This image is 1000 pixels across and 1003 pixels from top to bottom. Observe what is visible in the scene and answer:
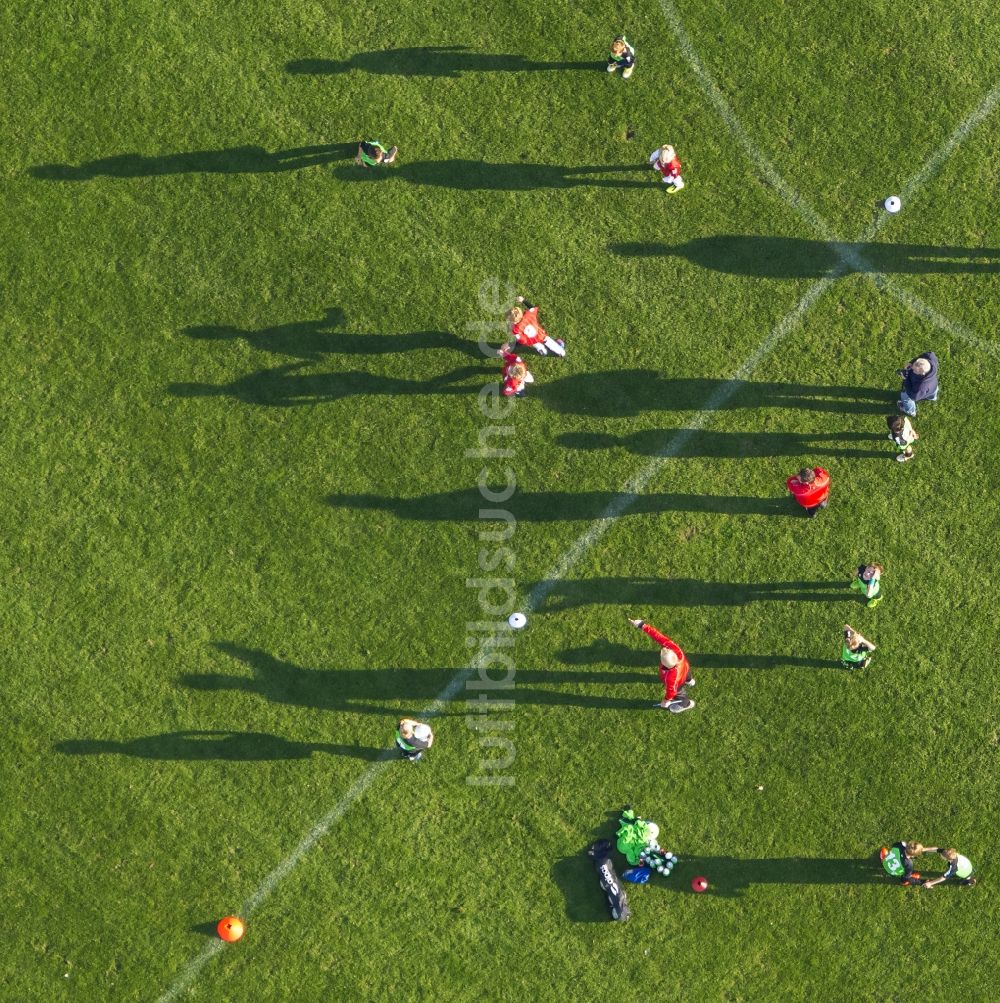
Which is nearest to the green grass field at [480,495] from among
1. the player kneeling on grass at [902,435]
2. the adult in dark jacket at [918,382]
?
the player kneeling on grass at [902,435]

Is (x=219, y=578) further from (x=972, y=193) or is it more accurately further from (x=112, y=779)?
(x=972, y=193)

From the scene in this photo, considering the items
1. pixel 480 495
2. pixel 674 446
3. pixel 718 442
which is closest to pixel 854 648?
pixel 718 442

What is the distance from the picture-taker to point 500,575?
15711 mm

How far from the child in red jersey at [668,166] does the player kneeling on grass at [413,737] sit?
32.5 feet

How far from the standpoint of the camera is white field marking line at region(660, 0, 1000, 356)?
1594 centimetres

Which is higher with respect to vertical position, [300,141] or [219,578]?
[300,141]

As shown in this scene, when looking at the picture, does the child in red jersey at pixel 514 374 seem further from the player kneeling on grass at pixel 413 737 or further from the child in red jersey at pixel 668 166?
the player kneeling on grass at pixel 413 737

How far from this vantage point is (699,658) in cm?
1565

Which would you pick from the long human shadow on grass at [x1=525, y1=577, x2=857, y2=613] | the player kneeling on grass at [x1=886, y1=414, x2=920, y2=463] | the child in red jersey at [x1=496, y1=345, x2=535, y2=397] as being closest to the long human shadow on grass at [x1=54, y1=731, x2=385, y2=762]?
the long human shadow on grass at [x1=525, y1=577, x2=857, y2=613]

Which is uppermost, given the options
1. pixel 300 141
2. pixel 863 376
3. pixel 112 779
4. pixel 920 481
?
pixel 300 141

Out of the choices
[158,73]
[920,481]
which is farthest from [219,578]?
[920,481]

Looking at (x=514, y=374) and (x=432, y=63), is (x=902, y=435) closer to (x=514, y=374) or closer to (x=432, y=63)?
(x=514, y=374)

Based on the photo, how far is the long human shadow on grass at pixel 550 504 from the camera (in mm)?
15789

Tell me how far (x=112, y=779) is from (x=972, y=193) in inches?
696
